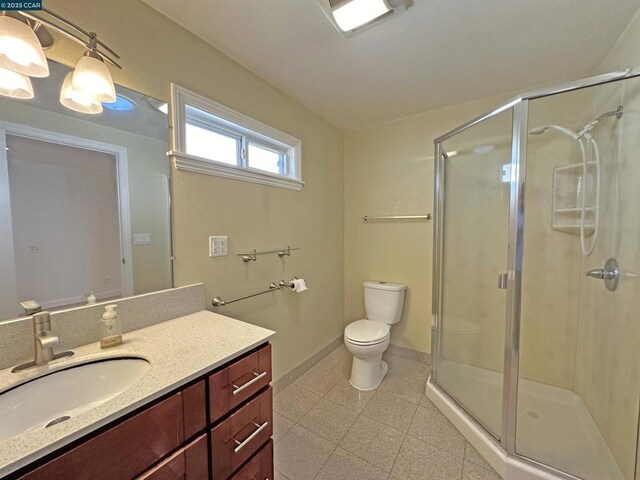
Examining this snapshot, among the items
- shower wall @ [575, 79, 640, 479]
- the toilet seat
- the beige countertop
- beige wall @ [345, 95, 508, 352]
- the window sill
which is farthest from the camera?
beige wall @ [345, 95, 508, 352]

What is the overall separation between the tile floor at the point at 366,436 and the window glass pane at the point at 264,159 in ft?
5.65

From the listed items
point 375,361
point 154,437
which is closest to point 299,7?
point 154,437

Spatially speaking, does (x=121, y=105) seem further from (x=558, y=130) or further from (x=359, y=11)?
(x=558, y=130)

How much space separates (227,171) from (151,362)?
107cm

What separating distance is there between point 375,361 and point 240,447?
53.6 inches

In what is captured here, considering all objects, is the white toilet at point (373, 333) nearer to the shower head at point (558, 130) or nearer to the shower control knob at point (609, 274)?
the shower control knob at point (609, 274)

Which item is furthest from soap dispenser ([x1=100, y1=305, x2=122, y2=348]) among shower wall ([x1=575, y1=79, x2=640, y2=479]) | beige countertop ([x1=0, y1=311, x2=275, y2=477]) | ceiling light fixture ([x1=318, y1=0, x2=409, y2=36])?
shower wall ([x1=575, y1=79, x2=640, y2=479])

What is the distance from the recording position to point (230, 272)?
160cm

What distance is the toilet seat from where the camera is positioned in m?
1.95

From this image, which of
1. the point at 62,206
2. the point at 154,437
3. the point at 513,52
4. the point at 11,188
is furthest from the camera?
the point at 513,52

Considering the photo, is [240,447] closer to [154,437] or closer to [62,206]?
[154,437]

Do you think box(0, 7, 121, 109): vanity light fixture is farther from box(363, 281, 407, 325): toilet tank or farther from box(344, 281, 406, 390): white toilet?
box(363, 281, 407, 325): toilet tank

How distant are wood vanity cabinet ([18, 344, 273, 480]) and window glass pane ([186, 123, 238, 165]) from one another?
1161 millimetres

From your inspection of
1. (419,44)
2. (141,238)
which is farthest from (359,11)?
(141,238)
